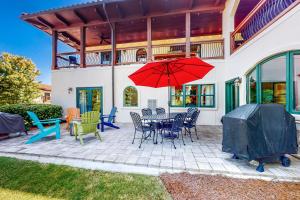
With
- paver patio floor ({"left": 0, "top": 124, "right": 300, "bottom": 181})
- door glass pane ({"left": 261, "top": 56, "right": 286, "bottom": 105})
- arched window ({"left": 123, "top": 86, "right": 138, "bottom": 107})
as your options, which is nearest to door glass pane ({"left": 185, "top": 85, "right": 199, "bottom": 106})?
arched window ({"left": 123, "top": 86, "right": 138, "bottom": 107})

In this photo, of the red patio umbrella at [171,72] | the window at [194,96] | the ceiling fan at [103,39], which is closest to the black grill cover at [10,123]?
the red patio umbrella at [171,72]

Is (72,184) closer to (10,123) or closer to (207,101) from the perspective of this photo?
(10,123)

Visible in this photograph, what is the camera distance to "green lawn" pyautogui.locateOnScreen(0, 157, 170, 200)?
2416mm

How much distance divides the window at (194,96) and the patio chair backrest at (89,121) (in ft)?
14.7

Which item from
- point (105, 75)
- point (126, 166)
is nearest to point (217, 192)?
point (126, 166)

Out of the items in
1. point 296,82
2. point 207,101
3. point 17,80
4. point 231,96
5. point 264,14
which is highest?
point 264,14

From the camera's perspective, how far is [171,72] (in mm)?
4910

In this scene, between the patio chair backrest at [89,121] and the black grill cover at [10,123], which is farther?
the black grill cover at [10,123]

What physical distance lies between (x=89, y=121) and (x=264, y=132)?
4685mm

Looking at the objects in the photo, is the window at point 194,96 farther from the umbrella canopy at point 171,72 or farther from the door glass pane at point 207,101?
the umbrella canopy at point 171,72

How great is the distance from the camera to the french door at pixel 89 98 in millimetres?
9148

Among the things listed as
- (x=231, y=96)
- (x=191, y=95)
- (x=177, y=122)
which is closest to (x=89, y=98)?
(x=191, y=95)

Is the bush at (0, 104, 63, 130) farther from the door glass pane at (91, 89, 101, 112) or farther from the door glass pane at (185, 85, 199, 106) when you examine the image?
the door glass pane at (185, 85, 199, 106)

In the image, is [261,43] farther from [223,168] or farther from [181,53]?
[181,53]
